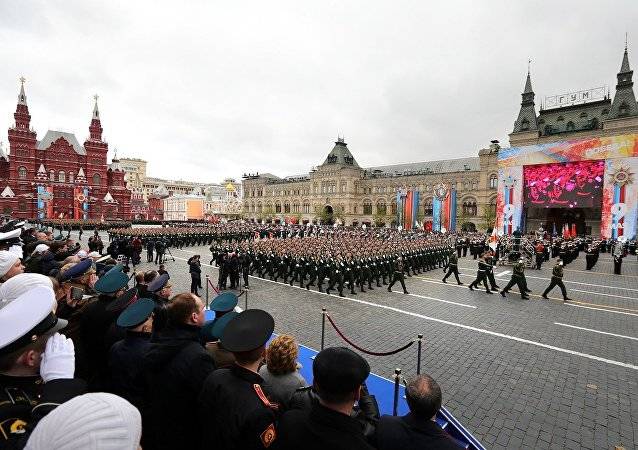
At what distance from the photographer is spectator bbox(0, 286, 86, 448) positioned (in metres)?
1.62

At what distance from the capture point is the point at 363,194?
72.1 meters

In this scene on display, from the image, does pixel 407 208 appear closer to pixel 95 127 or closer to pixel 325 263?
pixel 325 263

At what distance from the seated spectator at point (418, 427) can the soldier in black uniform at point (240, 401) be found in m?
0.87

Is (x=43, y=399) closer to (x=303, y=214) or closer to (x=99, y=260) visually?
(x=99, y=260)

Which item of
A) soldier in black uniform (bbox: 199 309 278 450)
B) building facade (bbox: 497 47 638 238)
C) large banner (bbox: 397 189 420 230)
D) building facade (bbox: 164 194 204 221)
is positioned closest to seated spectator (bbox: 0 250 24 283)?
soldier in black uniform (bbox: 199 309 278 450)

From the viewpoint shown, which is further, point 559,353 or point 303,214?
point 303,214

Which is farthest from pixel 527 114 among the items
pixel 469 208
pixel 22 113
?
pixel 22 113

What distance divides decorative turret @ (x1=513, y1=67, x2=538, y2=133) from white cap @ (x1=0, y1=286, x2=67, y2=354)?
2289 inches

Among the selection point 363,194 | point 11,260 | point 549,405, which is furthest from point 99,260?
point 363,194

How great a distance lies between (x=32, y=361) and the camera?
6.33ft

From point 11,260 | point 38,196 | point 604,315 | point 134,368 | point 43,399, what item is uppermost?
point 38,196

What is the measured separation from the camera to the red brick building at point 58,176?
51.6 meters

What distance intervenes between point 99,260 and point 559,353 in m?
12.2

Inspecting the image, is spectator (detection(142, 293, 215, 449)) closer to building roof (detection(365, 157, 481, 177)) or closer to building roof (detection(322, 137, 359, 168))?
building roof (detection(365, 157, 481, 177))
